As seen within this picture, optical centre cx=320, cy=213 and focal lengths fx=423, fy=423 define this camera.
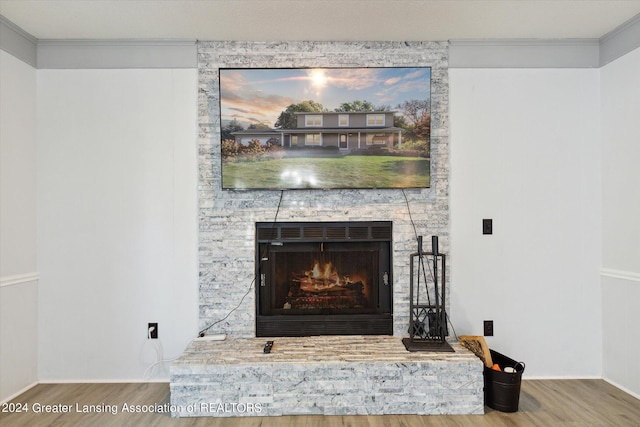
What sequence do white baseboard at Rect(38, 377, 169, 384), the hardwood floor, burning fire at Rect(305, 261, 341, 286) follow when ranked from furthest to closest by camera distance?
burning fire at Rect(305, 261, 341, 286) < white baseboard at Rect(38, 377, 169, 384) < the hardwood floor

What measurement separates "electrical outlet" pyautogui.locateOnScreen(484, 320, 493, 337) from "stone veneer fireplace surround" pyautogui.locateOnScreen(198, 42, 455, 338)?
588 mm

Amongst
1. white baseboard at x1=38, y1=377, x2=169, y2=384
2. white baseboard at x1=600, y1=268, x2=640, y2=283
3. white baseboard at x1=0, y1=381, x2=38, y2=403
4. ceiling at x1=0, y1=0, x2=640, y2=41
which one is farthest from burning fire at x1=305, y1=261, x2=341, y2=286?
white baseboard at x1=0, y1=381, x2=38, y2=403

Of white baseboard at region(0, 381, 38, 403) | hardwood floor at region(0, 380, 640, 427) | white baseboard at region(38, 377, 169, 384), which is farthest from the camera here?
white baseboard at region(38, 377, 169, 384)

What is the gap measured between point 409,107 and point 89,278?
2703 mm

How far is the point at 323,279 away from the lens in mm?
3266

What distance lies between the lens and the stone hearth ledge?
2.61 meters

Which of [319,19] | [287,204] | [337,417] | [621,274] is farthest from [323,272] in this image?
[621,274]

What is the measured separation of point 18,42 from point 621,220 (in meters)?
4.41

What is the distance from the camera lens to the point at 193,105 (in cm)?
318

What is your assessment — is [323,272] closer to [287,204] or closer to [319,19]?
[287,204]

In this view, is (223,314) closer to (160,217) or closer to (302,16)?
(160,217)

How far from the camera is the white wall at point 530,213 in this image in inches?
125

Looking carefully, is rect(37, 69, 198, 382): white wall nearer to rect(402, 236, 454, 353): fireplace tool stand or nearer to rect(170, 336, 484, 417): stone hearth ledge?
rect(170, 336, 484, 417): stone hearth ledge

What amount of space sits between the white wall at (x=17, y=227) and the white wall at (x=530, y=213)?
3.10 m
